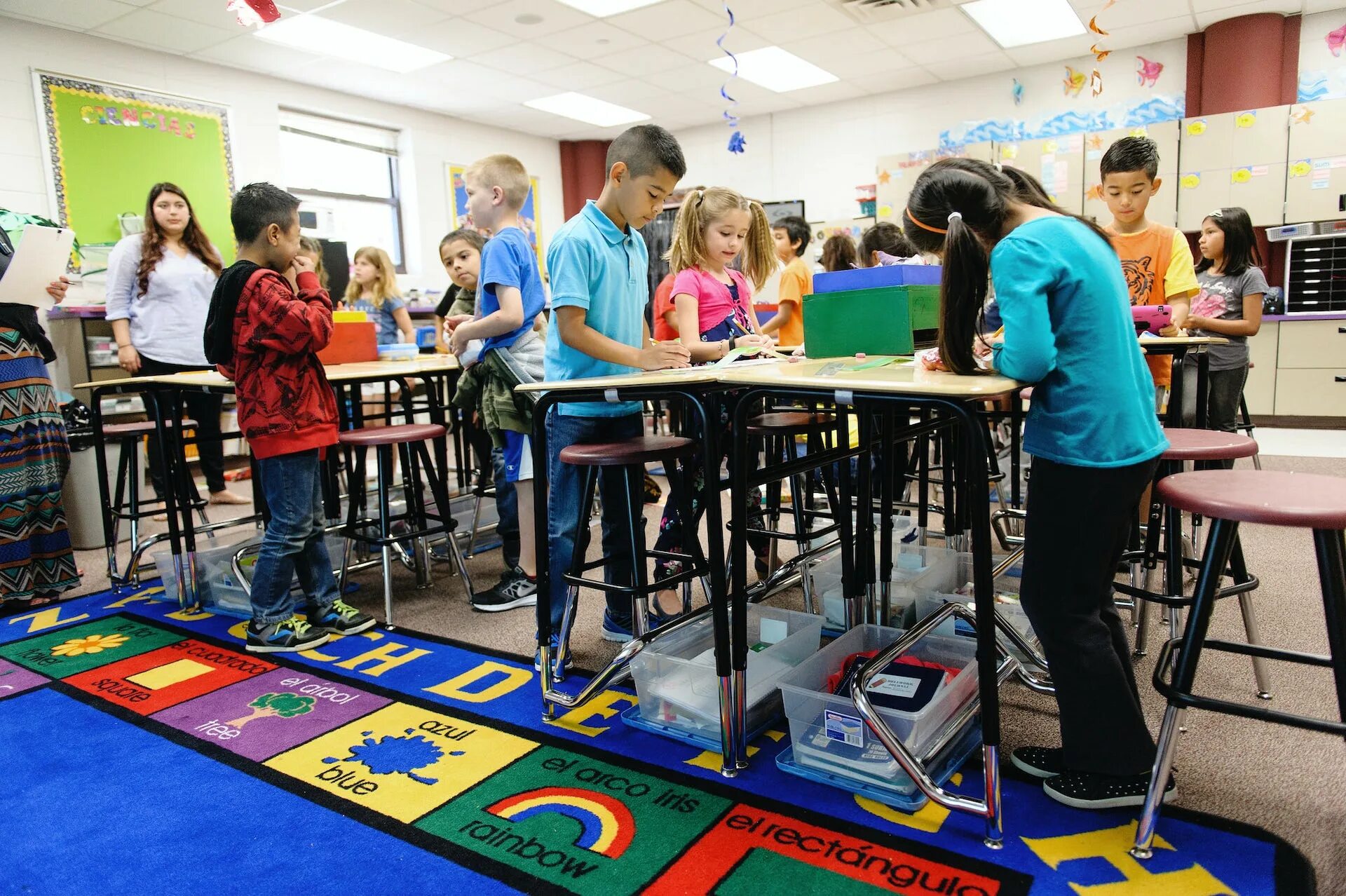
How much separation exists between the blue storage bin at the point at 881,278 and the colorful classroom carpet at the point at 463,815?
1096mm

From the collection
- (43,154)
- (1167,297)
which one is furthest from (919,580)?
(43,154)

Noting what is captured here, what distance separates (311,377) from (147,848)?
52.7 inches

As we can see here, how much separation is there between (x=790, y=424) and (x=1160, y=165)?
565cm

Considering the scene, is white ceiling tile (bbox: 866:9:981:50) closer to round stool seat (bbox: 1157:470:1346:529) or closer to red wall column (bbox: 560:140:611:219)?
red wall column (bbox: 560:140:611:219)

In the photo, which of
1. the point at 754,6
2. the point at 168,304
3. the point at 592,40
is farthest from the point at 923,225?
the point at 592,40

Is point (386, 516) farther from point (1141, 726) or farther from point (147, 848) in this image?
point (1141, 726)

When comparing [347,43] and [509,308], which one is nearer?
[509,308]

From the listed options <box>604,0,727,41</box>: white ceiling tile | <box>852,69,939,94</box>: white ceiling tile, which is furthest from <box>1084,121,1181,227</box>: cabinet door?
<box>604,0,727,41</box>: white ceiling tile

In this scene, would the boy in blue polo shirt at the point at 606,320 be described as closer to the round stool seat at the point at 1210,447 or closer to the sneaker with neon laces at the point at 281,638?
the sneaker with neon laces at the point at 281,638

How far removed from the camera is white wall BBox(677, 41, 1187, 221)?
7.00m

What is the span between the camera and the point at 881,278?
78.7 inches

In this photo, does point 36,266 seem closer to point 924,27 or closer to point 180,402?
point 180,402

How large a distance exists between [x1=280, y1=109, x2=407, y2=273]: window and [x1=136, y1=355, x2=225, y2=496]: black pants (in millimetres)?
3166

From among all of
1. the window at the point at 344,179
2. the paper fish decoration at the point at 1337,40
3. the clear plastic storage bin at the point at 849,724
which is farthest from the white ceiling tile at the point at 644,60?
the clear plastic storage bin at the point at 849,724
